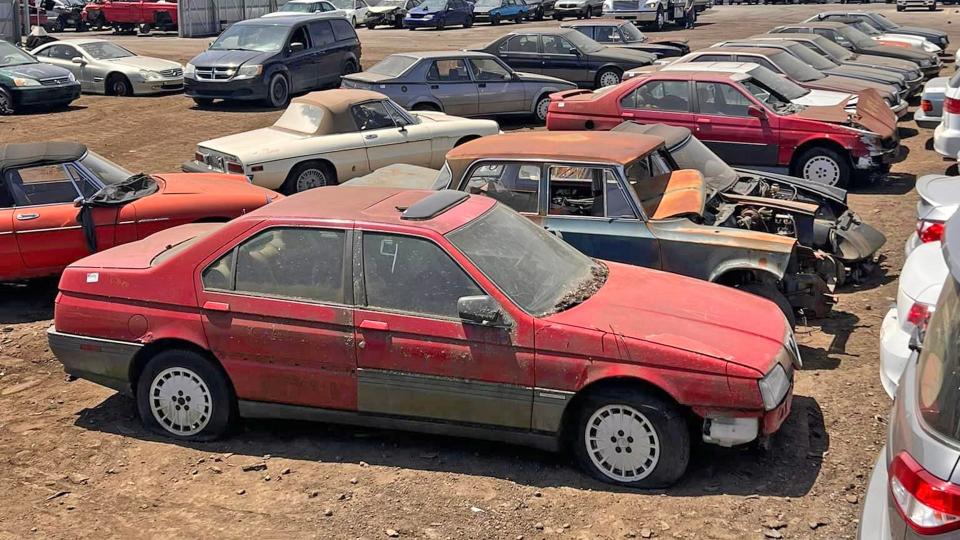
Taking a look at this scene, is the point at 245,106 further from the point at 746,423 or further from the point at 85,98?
the point at 746,423

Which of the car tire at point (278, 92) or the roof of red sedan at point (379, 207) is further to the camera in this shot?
the car tire at point (278, 92)

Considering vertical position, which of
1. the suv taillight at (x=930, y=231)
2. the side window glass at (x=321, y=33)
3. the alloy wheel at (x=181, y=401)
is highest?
the side window glass at (x=321, y=33)

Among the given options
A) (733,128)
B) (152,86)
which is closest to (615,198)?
(733,128)

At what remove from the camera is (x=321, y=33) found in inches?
861

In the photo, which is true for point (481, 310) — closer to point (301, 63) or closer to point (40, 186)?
point (40, 186)

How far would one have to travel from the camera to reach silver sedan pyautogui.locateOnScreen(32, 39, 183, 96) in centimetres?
2281

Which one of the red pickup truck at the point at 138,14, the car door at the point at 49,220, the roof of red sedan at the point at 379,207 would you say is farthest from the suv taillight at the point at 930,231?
the red pickup truck at the point at 138,14

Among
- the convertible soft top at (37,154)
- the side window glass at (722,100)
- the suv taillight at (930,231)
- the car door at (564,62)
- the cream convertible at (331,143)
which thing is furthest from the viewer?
the car door at (564,62)

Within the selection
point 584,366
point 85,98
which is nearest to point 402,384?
point 584,366

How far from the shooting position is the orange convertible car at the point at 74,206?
9.28 m

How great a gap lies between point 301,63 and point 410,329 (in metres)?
16.0

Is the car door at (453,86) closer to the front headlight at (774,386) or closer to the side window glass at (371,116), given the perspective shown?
the side window glass at (371,116)

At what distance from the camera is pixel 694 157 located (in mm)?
9688

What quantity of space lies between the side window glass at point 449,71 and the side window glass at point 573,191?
30.2 ft
